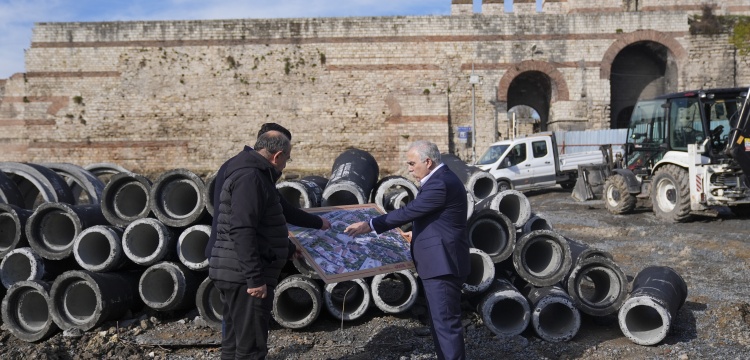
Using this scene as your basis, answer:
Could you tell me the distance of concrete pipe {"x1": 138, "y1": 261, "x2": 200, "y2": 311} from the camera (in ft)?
16.6

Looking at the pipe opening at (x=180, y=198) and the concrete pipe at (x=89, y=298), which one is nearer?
the concrete pipe at (x=89, y=298)

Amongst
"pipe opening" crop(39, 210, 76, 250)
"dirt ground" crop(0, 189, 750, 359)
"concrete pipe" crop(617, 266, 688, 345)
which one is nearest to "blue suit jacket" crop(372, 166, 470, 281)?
"dirt ground" crop(0, 189, 750, 359)

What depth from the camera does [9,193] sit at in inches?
255

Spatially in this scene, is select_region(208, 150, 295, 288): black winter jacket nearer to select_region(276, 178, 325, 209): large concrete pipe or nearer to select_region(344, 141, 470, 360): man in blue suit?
select_region(344, 141, 470, 360): man in blue suit

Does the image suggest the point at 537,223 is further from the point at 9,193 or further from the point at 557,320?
the point at 9,193

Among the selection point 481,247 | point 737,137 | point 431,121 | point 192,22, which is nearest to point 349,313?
point 481,247

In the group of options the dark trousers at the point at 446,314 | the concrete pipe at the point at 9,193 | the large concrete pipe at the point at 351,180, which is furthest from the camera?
the concrete pipe at the point at 9,193

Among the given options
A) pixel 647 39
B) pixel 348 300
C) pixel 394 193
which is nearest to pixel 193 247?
pixel 348 300

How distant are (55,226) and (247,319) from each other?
3.35 meters

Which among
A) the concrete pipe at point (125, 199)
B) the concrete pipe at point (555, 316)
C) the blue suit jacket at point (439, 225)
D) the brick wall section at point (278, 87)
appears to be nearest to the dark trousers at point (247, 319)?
the blue suit jacket at point (439, 225)

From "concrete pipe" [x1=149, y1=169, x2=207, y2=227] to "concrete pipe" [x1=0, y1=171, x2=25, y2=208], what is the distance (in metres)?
2.30

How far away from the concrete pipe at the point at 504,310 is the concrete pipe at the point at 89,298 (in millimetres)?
3274

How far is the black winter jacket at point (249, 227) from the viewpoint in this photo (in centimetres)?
323

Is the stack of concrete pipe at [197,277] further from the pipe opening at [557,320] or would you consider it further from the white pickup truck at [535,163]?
the white pickup truck at [535,163]
